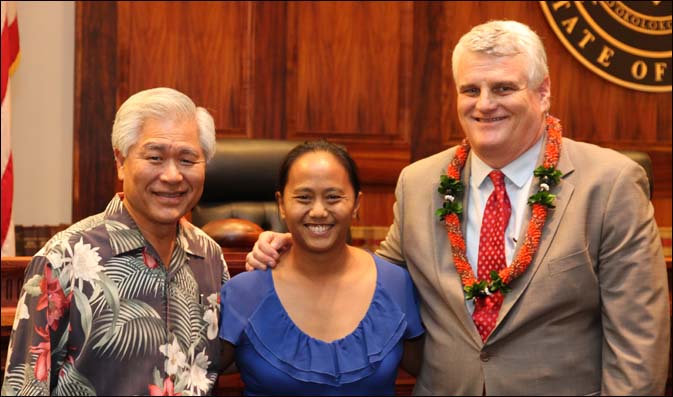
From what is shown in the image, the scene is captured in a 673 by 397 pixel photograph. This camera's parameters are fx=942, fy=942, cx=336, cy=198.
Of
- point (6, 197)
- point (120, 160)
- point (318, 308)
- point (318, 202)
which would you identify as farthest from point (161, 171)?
point (6, 197)

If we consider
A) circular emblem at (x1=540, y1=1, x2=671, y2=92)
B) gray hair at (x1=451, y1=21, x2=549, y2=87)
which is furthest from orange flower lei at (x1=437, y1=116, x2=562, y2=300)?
circular emblem at (x1=540, y1=1, x2=671, y2=92)

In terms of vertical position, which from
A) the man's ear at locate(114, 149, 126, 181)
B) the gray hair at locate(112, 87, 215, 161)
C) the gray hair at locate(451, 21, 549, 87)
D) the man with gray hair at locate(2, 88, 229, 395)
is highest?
the gray hair at locate(451, 21, 549, 87)

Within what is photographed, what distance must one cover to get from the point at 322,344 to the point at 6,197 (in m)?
2.61

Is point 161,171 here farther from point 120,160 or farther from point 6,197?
point 6,197

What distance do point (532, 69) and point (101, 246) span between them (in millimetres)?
1163

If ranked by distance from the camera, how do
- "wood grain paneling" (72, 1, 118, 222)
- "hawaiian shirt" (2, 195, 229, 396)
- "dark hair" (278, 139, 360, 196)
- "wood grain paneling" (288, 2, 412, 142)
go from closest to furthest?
"hawaiian shirt" (2, 195, 229, 396) → "dark hair" (278, 139, 360, 196) → "wood grain paneling" (72, 1, 118, 222) → "wood grain paneling" (288, 2, 412, 142)

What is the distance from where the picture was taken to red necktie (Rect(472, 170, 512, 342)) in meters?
2.38

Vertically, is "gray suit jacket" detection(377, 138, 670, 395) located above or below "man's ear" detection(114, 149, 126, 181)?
below

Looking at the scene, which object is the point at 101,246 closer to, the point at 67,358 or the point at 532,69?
the point at 67,358

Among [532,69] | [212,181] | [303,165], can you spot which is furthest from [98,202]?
[532,69]

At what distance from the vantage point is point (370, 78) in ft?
17.3

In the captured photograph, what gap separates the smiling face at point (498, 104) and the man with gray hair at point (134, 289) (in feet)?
2.24

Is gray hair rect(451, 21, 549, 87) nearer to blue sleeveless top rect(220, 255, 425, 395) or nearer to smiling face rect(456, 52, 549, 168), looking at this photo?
smiling face rect(456, 52, 549, 168)

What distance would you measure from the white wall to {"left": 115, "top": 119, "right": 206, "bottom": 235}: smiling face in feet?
9.40
